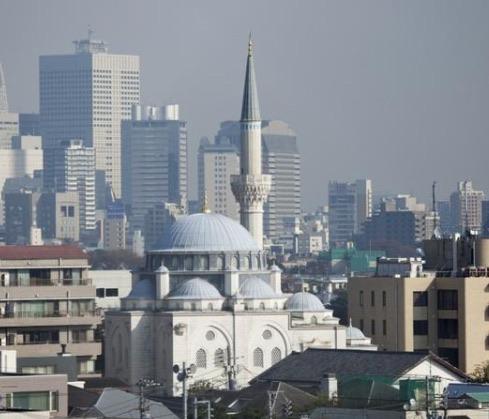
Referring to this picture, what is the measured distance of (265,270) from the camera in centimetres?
10300

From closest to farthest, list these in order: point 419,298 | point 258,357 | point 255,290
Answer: point 419,298 < point 258,357 < point 255,290

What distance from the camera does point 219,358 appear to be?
96.5 meters

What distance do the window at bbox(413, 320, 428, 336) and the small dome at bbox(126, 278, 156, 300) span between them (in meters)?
11.8

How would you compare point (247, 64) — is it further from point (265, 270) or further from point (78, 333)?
point (78, 333)

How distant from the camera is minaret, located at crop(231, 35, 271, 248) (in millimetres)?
118812

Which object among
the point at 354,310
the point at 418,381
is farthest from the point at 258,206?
the point at 418,381

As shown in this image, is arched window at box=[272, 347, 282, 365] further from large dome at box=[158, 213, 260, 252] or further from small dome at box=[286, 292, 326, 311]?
large dome at box=[158, 213, 260, 252]

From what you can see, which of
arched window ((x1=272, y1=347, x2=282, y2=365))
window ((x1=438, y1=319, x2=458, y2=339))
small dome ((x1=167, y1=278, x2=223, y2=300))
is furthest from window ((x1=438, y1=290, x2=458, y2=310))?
small dome ((x1=167, y1=278, x2=223, y2=300))

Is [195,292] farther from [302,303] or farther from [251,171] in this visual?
[251,171]

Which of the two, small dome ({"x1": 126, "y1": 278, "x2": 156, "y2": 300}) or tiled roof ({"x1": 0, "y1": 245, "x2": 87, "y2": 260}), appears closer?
tiled roof ({"x1": 0, "y1": 245, "x2": 87, "y2": 260})

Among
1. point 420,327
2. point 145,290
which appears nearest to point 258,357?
point 145,290

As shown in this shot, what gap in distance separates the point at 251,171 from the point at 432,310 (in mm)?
32322

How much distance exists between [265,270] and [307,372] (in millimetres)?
28026

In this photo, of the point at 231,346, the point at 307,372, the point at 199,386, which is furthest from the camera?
the point at 231,346
